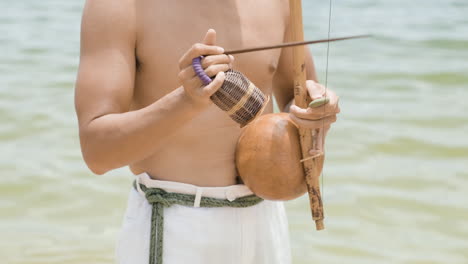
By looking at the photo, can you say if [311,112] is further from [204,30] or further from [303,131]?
[204,30]

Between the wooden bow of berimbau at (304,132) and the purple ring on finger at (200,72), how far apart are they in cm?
25

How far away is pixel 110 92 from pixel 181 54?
0.15 metres

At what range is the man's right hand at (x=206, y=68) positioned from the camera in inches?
46.9

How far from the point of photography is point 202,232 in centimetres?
145

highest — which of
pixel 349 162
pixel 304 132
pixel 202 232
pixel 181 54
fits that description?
pixel 181 54

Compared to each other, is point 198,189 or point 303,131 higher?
point 303,131

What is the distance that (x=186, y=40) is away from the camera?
1419 mm


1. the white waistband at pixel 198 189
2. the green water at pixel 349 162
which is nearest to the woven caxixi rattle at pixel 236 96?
the white waistband at pixel 198 189

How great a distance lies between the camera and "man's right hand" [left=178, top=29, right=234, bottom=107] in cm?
119

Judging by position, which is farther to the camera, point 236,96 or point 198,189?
point 198,189

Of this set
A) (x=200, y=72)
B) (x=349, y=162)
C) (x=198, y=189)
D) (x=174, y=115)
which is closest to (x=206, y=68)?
(x=200, y=72)

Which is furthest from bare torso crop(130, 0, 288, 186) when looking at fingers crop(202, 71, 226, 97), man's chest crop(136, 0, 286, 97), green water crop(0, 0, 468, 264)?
green water crop(0, 0, 468, 264)

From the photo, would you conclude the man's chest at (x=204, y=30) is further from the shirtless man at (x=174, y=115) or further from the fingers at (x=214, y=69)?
the fingers at (x=214, y=69)

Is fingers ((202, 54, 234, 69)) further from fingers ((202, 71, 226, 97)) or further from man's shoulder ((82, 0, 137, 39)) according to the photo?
man's shoulder ((82, 0, 137, 39))
